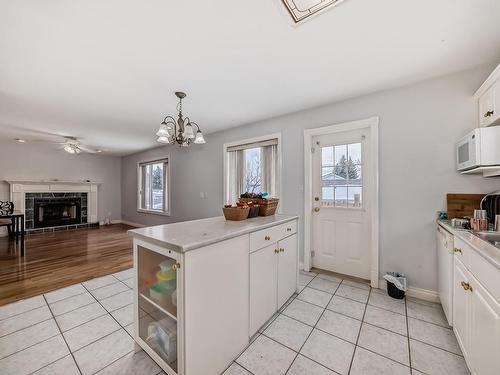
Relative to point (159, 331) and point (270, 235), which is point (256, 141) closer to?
point (270, 235)

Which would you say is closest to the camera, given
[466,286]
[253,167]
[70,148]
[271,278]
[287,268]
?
[466,286]

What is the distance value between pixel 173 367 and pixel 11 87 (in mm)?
3421

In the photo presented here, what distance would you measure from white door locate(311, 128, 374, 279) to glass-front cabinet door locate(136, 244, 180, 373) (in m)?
2.27

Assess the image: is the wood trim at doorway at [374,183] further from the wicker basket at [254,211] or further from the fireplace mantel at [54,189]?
the fireplace mantel at [54,189]

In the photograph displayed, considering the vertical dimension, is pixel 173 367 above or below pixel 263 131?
below

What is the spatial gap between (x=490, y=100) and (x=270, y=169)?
2.52m

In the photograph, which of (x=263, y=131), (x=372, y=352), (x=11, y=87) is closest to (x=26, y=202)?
(x=11, y=87)

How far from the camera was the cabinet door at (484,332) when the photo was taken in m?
0.97

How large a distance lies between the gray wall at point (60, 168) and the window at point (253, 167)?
5290mm

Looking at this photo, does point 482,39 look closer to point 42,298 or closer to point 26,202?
point 42,298

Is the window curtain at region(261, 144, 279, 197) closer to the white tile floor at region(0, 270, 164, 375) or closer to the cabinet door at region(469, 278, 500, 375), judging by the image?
the white tile floor at region(0, 270, 164, 375)

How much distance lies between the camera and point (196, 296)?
1.19 metres

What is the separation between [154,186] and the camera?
20.4 feet

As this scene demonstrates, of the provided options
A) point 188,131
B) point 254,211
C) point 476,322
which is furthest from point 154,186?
point 476,322
